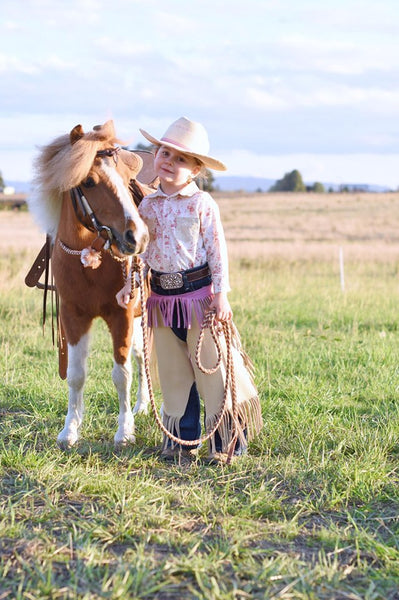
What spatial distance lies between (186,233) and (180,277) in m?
0.26

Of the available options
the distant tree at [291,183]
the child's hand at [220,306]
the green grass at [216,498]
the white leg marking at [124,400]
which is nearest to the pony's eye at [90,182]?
the child's hand at [220,306]

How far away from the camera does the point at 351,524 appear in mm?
3465

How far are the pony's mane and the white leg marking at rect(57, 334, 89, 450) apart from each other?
74 centimetres

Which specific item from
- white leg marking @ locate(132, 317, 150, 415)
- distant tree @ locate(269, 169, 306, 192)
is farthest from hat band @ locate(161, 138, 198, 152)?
distant tree @ locate(269, 169, 306, 192)

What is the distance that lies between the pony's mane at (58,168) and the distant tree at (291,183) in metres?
69.9

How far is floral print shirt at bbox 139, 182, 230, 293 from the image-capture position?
156 inches

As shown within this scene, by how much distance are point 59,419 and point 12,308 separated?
4.39 metres

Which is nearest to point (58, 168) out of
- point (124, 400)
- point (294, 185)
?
point (124, 400)

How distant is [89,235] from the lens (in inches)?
166

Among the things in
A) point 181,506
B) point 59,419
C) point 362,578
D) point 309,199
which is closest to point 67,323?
point 59,419

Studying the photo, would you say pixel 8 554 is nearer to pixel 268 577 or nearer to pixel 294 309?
pixel 268 577

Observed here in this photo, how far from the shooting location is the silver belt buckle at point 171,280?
408 centimetres

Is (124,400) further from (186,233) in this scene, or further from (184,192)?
(184,192)

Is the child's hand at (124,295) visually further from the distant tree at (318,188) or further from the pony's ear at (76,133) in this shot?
the distant tree at (318,188)
